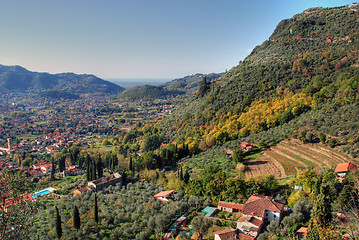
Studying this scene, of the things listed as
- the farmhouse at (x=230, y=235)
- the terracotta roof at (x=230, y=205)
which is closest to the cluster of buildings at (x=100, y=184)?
the terracotta roof at (x=230, y=205)

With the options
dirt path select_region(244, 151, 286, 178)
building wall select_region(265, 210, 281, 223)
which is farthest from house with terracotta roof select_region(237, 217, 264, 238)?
dirt path select_region(244, 151, 286, 178)

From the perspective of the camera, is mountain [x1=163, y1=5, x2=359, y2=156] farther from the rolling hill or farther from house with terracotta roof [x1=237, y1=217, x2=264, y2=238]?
house with terracotta roof [x1=237, y1=217, x2=264, y2=238]

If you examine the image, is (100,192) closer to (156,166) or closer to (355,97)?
(156,166)

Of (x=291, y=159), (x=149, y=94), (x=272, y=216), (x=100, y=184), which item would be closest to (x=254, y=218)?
(x=272, y=216)

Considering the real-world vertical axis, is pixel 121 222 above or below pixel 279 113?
below

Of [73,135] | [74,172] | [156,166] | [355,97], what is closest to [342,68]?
[355,97]

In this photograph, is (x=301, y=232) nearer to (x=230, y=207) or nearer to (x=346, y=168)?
(x=230, y=207)
